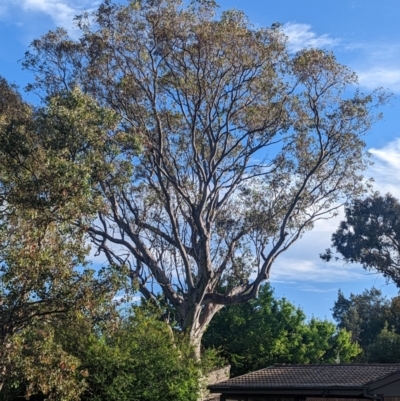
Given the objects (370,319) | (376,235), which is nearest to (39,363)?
(376,235)

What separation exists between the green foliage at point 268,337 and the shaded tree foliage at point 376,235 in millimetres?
8675

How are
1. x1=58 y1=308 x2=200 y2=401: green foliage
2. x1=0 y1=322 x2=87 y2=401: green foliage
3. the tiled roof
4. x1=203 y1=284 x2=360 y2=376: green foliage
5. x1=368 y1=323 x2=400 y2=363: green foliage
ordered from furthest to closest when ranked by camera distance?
1. x1=368 y1=323 x2=400 y2=363: green foliage
2. x1=203 y1=284 x2=360 y2=376: green foliage
3. the tiled roof
4. x1=58 y1=308 x2=200 y2=401: green foliage
5. x1=0 y1=322 x2=87 y2=401: green foliage

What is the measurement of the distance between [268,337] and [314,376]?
10574 millimetres

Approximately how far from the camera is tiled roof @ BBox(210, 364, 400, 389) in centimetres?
2102

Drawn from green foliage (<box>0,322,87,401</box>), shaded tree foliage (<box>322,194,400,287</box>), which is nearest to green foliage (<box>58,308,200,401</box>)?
green foliage (<box>0,322,87,401</box>)

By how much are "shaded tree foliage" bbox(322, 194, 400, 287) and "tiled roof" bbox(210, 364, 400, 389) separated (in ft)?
67.4

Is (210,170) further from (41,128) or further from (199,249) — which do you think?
(41,128)

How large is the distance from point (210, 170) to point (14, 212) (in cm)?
1181

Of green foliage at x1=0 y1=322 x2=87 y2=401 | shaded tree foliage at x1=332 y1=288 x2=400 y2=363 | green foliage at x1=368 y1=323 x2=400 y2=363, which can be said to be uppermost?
shaded tree foliage at x1=332 y1=288 x2=400 y2=363

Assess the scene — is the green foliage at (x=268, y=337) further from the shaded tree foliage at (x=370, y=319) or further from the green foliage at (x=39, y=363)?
the green foliage at (x=39, y=363)

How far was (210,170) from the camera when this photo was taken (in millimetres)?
24828

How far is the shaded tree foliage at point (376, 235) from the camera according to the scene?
43125 millimetres

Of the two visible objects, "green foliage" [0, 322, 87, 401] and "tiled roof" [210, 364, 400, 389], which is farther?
"tiled roof" [210, 364, 400, 389]

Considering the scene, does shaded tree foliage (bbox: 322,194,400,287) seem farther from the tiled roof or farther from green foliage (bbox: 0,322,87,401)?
green foliage (bbox: 0,322,87,401)
